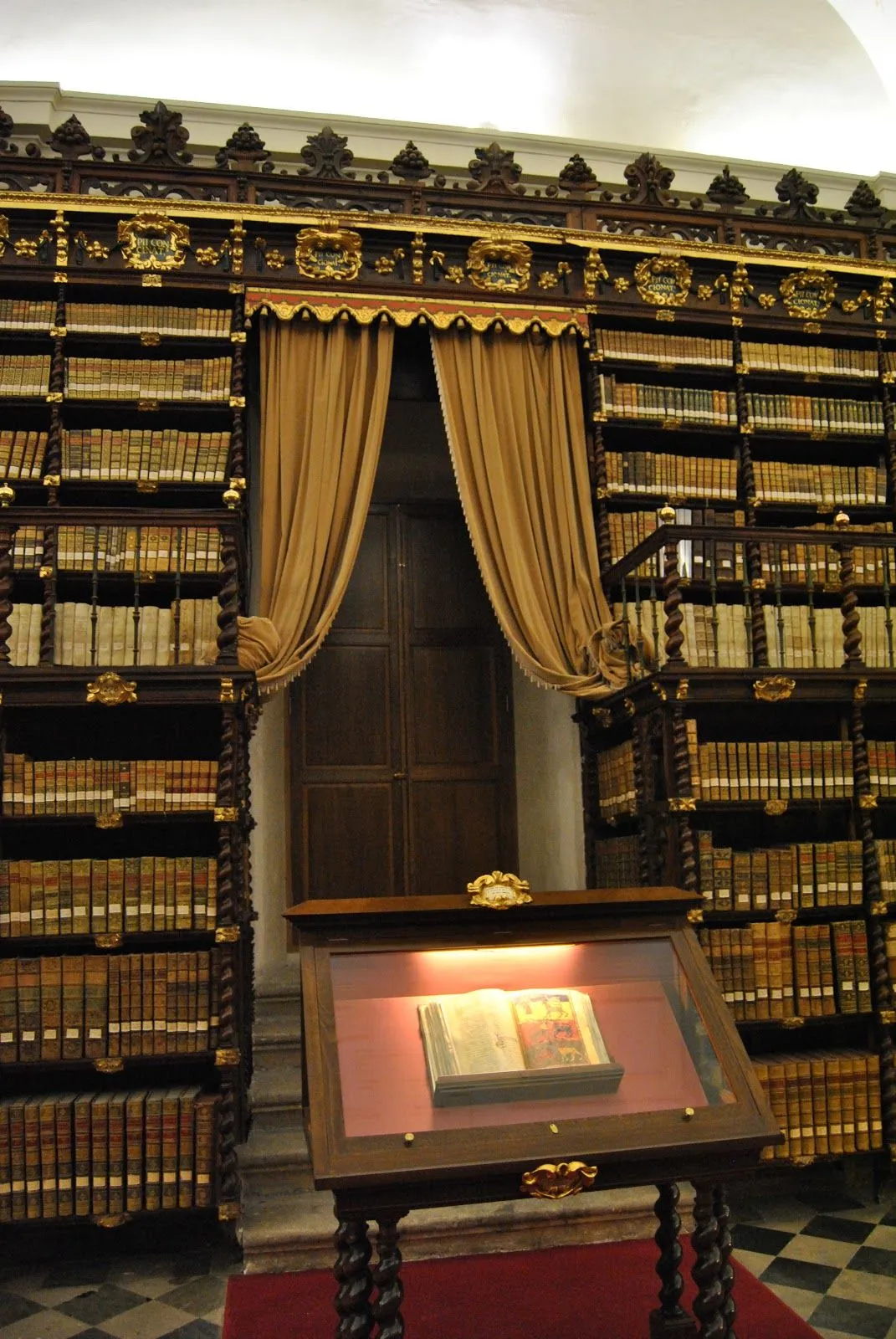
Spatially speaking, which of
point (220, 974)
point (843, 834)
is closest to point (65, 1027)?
point (220, 974)

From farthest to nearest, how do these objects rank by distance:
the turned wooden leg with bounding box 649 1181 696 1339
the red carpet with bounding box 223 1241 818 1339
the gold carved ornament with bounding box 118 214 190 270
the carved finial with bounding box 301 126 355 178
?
the carved finial with bounding box 301 126 355 178 < the gold carved ornament with bounding box 118 214 190 270 < the red carpet with bounding box 223 1241 818 1339 < the turned wooden leg with bounding box 649 1181 696 1339

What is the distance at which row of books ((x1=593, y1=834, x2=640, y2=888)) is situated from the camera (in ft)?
15.5

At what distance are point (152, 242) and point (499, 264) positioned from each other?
63.7 inches

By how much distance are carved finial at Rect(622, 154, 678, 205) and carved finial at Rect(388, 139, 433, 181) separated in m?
1.03

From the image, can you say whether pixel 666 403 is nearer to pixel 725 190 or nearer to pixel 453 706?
pixel 725 190

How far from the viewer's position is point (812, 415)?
5.48 metres

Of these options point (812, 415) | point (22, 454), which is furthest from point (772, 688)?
point (22, 454)

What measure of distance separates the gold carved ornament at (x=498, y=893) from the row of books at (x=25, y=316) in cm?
364

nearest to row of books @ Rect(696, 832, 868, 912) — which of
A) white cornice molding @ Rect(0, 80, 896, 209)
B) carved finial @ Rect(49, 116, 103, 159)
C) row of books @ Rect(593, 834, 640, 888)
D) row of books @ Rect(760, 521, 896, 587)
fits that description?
row of books @ Rect(593, 834, 640, 888)

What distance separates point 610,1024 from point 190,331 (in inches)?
150

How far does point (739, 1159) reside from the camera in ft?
7.37

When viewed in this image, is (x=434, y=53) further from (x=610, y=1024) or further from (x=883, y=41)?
(x=610, y=1024)

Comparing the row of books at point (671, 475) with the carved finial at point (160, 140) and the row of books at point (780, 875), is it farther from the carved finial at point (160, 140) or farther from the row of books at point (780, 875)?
the carved finial at point (160, 140)

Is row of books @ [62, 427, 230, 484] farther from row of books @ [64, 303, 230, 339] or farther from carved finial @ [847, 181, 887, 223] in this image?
carved finial @ [847, 181, 887, 223]
